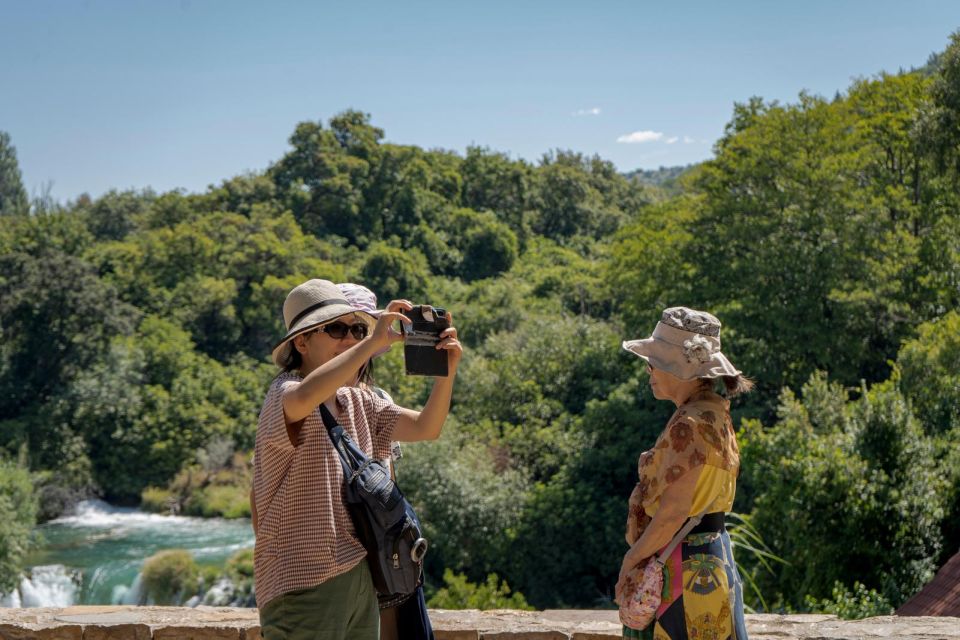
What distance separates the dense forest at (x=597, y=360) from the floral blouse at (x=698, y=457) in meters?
4.44

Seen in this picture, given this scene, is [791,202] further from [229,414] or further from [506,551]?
[229,414]

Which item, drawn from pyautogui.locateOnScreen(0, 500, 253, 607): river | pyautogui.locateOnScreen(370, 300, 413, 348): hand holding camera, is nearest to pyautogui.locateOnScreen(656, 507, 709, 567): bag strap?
pyautogui.locateOnScreen(370, 300, 413, 348): hand holding camera

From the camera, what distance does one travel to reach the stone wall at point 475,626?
11.7ft

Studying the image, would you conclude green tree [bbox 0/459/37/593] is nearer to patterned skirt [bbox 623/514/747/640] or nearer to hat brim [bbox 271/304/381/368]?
hat brim [bbox 271/304/381/368]

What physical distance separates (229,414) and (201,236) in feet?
29.8

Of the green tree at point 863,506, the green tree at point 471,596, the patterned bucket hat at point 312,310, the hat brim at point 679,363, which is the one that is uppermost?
the patterned bucket hat at point 312,310

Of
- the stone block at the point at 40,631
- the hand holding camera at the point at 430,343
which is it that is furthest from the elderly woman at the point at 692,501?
the stone block at the point at 40,631

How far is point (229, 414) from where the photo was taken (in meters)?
29.4

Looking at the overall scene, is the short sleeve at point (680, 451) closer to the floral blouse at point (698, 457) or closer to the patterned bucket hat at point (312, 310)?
the floral blouse at point (698, 457)

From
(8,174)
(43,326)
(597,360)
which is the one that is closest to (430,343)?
(597,360)

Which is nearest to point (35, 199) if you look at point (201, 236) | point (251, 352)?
point (201, 236)

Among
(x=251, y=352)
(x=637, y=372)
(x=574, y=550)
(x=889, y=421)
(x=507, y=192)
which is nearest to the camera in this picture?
(x=889, y=421)

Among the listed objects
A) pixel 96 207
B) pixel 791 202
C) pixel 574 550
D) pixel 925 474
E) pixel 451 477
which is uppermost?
pixel 96 207

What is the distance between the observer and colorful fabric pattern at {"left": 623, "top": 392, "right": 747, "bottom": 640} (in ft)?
8.49
